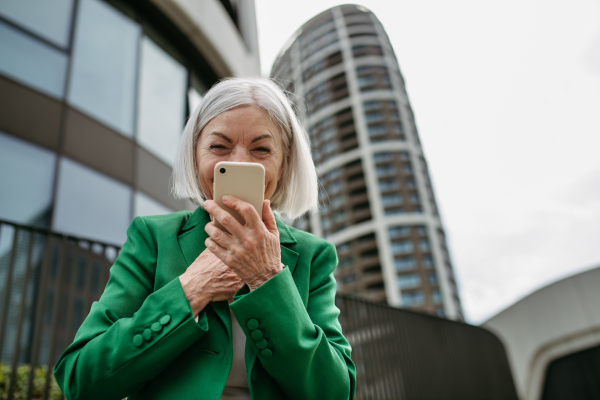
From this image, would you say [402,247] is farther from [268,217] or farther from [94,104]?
[268,217]

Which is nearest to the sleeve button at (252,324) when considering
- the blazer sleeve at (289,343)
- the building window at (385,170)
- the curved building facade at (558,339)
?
the blazer sleeve at (289,343)

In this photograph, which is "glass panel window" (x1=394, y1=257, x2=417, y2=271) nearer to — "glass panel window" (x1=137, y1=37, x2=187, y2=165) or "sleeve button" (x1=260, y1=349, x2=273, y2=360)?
"glass panel window" (x1=137, y1=37, x2=187, y2=165)

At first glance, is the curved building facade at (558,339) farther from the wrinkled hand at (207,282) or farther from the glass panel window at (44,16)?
the glass panel window at (44,16)

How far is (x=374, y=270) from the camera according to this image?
→ 70.4 meters

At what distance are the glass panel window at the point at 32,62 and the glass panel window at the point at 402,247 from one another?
216 feet

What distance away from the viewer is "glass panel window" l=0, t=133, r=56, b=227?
5.25 metres

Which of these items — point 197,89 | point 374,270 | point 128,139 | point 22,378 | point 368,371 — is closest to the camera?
point 22,378

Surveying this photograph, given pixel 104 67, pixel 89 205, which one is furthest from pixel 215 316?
pixel 104 67

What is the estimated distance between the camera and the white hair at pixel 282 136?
1.26 metres

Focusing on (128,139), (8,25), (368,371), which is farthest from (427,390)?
(8,25)

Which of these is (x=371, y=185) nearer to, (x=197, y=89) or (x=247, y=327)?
(x=197, y=89)

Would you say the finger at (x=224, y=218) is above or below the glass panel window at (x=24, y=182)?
below

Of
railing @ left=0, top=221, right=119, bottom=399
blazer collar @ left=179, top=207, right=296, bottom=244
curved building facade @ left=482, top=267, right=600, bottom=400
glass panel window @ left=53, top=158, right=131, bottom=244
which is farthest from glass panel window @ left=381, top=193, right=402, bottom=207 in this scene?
blazer collar @ left=179, top=207, right=296, bottom=244

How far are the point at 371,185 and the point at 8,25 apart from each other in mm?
68473
